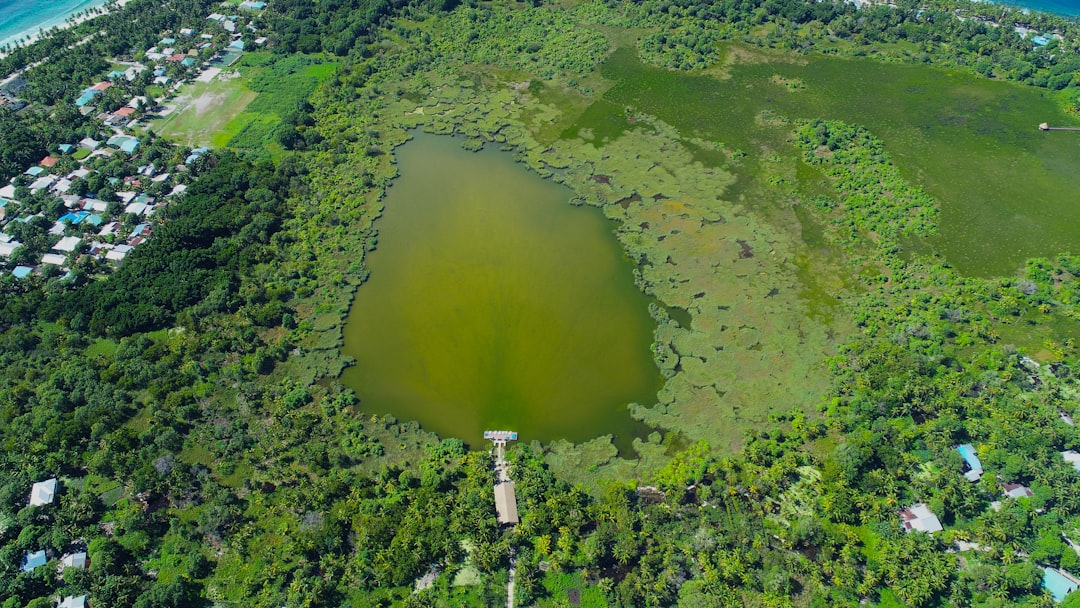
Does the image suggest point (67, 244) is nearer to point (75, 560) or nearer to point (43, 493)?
point (43, 493)

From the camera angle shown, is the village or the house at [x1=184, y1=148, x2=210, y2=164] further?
the house at [x1=184, y1=148, x2=210, y2=164]

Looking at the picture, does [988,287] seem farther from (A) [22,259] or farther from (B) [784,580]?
(A) [22,259]

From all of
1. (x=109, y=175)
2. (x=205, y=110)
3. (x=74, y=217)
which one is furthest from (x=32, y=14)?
(x=74, y=217)

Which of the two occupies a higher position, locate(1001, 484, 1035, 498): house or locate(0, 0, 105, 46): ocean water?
locate(0, 0, 105, 46): ocean water

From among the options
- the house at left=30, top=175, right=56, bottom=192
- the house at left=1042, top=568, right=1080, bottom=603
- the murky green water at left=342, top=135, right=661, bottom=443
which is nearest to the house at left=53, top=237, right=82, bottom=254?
the house at left=30, top=175, right=56, bottom=192

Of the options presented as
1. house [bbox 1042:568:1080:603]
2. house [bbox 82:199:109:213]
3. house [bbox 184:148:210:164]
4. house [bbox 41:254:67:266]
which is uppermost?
house [bbox 184:148:210:164]

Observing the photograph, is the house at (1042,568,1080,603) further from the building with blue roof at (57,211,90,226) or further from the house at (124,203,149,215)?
the building with blue roof at (57,211,90,226)

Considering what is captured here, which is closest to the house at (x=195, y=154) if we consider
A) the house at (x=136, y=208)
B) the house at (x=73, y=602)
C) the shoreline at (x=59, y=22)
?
the house at (x=136, y=208)

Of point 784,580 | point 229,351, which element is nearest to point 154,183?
point 229,351
